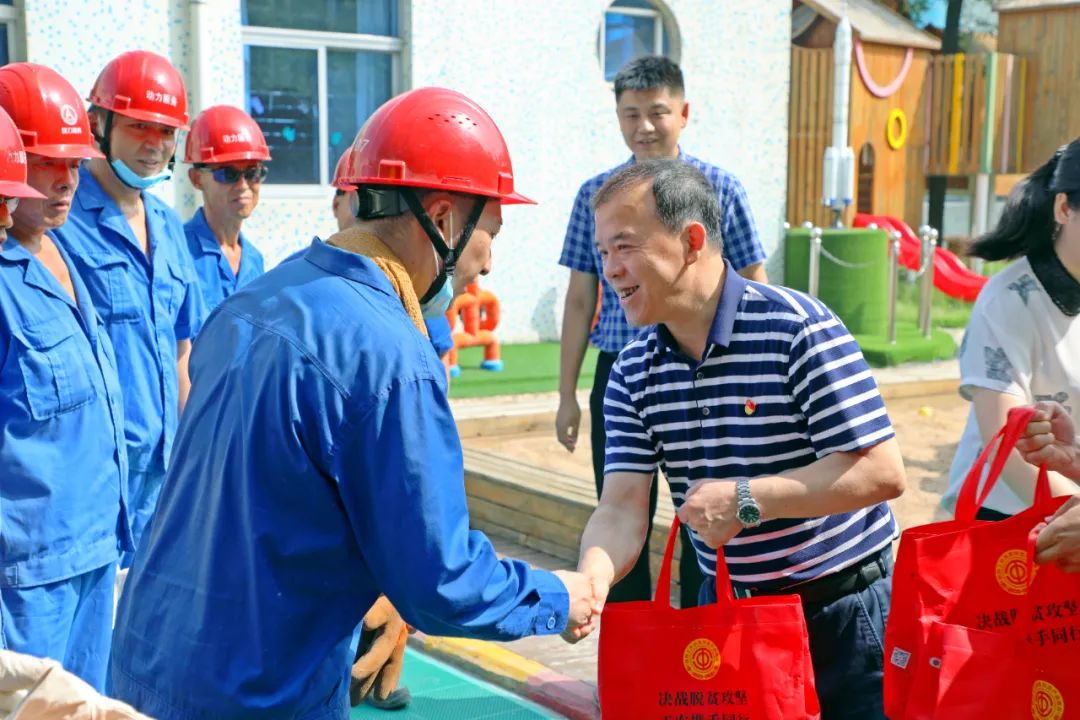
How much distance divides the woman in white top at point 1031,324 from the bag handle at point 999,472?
11.2 inches

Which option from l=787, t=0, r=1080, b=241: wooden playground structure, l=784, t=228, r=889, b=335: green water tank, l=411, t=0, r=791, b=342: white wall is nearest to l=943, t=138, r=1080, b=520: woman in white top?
l=411, t=0, r=791, b=342: white wall

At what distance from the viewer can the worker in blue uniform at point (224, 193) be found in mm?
6117

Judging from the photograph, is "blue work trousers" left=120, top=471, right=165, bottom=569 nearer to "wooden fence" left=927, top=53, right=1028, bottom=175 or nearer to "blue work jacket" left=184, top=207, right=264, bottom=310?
"blue work jacket" left=184, top=207, right=264, bottom=310

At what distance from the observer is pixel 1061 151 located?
11.0 ft

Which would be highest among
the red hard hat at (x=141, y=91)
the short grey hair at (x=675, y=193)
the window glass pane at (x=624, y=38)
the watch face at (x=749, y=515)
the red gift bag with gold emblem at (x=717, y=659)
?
the window glass pane at (x=624, y=38)

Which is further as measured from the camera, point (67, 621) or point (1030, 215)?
point (67, 621)

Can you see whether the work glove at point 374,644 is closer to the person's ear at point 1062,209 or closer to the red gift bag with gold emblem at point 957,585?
the red gift bag with gold emblem at point 957,585

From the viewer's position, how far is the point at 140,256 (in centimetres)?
504

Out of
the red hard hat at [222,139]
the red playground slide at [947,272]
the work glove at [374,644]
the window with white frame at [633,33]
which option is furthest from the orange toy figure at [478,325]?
the work glove at [374,644]

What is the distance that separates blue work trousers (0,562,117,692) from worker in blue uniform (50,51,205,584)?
19.8 inches

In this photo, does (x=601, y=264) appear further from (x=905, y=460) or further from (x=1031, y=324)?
(x=905, y=460)

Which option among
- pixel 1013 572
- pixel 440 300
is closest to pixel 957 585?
pixel 1013 572

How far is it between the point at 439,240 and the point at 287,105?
10160 millimetres

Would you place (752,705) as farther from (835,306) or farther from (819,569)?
(835,306)
